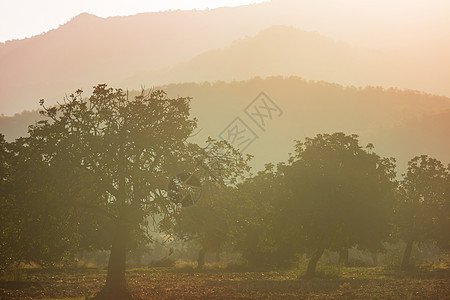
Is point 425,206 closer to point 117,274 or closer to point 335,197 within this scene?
point 335,197

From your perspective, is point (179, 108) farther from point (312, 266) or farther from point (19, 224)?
point (312, 266)

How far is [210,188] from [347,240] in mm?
18736

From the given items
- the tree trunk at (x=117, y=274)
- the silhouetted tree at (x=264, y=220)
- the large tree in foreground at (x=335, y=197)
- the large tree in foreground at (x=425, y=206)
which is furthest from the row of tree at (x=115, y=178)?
the large tree in foreground at (x=425, y=206)

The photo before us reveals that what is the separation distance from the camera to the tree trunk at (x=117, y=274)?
28.0 metres

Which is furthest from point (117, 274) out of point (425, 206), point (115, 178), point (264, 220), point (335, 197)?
point (425, 206)

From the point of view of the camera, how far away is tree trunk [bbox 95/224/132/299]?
1104 inches

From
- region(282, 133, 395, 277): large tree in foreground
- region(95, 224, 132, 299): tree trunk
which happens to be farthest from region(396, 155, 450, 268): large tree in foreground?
region(95, 224, 132, 299): tree trunk

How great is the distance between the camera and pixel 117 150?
94.9 feet

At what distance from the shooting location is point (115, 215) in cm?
3127

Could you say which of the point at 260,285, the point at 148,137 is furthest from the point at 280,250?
the point at 148,137

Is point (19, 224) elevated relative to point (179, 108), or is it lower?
lower

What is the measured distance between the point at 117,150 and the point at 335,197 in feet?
77.2

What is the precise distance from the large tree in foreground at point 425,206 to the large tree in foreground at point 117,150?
44.7 metres

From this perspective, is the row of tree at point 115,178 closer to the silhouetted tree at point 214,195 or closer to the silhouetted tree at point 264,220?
the silhouetted tree at point 214,195
